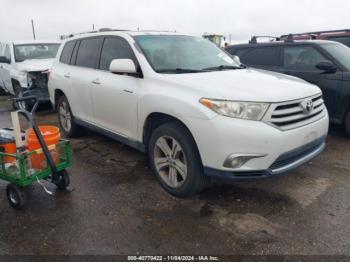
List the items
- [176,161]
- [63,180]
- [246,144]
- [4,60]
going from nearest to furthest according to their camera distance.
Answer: [246,144] < [176,161] < [63,180] < [4,60]

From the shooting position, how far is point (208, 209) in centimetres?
330

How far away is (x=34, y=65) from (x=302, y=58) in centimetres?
620

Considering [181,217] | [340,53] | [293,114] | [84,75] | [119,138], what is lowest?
[181,217]

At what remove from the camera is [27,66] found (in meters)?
8.08

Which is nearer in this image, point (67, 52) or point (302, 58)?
point (67, 52)

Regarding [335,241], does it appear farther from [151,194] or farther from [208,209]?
[151,194]

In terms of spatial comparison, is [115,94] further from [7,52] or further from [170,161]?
[7,52]

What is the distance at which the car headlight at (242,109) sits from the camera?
9.76ft

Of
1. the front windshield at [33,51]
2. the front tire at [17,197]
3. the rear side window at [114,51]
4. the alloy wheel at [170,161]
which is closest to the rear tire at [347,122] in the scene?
the alloy wheel at [170,161]

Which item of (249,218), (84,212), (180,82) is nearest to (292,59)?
(180,82)

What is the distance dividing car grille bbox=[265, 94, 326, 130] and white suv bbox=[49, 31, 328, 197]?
11 mm

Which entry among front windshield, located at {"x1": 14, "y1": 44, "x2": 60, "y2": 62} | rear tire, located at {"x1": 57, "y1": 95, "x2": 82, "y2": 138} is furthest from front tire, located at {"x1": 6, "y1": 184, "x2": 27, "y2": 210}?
front windshield, located at {"x1": 14, "y1": 44, "x2": 60, "y2": 62}

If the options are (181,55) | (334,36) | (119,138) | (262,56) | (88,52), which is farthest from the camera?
(334,36)

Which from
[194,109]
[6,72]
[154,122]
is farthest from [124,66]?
[6,72]
